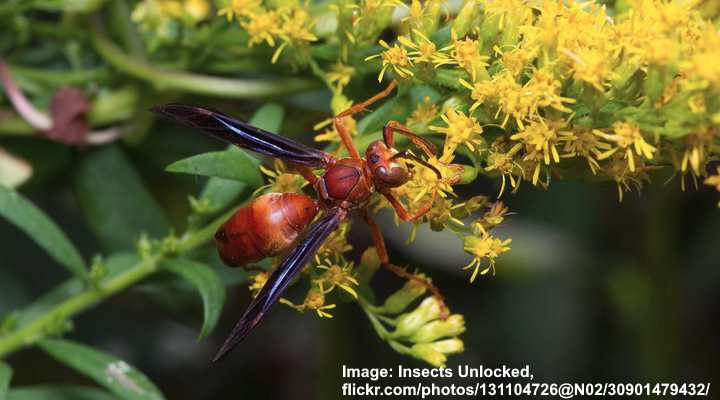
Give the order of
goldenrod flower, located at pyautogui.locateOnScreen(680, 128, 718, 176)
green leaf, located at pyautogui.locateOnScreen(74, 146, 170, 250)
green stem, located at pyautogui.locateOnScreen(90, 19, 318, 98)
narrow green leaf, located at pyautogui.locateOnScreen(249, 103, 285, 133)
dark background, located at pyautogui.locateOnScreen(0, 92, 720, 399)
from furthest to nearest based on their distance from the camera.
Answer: dark background, located at pyautogui.locateOnScreen(0, 92, 720, 399)
green leaf, located at pyautogui.locateOnScreen(74, 146, 170, 250)
green stem, located at pyautogui.locateOnScreen(90, 19, 318, 98)
narrow green leaf, located at pyautogui.locateOnScreen(249, 103, 285, 133)
goldenrod flower, located at pyautogui.locateOnScreen(680, 128, 718, 176)

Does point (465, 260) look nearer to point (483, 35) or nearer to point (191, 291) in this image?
point (191, 291)

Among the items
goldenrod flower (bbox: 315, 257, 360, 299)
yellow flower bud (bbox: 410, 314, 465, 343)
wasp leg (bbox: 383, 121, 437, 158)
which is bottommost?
yellow flower bud (bbox: 410, 314, 465, 343)

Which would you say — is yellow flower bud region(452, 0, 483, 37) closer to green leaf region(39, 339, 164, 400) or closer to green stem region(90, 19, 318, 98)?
green stem region(90, 19, 318, 98)

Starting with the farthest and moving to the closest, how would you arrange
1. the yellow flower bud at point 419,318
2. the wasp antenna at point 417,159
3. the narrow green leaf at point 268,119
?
1. the narrow green leaf at point 268,119
2. the yellow flower bud at point 419,318
3. the wasp antenna at point 417,159

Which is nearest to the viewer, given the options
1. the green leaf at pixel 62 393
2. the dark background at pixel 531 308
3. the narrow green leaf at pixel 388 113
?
the narrow green leaf at pixel 388 113

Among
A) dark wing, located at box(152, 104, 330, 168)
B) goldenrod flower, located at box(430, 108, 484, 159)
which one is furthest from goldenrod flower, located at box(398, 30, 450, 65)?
dark wing, located at box(152, 104, 330, 168)

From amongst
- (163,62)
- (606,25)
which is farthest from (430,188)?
(163,62)

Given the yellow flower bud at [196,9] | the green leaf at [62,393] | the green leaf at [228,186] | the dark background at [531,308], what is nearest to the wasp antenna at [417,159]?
the green leaf at [228,186]

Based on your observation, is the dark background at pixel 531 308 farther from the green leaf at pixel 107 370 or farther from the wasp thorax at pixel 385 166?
the wasp thorax at pixel 385 166
